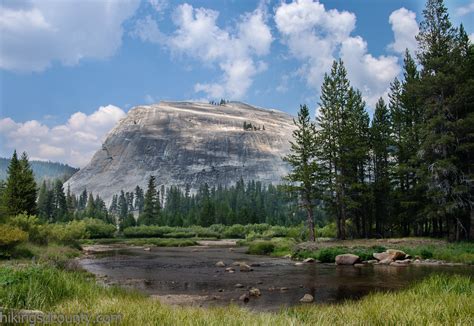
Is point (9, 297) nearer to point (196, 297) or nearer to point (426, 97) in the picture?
point (196, 297)

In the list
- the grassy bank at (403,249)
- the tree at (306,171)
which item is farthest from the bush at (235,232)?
the grassy bank at (403,249)

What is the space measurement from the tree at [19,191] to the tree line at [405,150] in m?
35.5

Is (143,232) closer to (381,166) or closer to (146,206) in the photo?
(146,206)

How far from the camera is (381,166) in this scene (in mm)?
45406

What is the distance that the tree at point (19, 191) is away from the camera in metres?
48.9

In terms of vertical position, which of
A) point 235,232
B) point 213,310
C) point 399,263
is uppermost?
point 213,310

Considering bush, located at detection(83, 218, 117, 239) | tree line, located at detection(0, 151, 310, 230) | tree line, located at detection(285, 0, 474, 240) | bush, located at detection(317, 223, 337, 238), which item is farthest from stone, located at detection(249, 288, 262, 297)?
bush, located at detection(83, 218, 117, 239)

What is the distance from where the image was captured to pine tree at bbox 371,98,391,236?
43.6 metres

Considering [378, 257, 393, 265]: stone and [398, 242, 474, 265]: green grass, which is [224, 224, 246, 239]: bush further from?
[378, 257, 393, 265]: stone

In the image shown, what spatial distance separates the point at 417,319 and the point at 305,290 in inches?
418

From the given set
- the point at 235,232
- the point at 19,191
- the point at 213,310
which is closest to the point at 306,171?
the point at 213,310

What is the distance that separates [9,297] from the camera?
25.2ft

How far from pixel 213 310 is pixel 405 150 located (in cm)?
3786

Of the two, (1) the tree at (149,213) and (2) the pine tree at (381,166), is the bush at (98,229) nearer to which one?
(1) the tree at (149,213)
